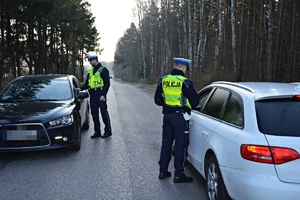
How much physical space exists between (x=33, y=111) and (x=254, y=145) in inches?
170

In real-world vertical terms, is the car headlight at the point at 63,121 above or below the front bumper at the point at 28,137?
above

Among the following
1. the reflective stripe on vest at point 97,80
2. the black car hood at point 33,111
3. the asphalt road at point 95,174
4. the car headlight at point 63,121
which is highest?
the reflective stripe on vest at point 97,80

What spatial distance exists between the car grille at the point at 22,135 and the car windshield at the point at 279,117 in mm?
3863

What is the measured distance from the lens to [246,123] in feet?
11.1

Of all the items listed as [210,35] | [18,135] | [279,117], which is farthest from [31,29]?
[279,117]

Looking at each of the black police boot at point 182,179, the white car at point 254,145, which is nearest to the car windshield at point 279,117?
the white car at point 254,145

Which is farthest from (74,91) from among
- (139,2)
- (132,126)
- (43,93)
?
(139,2)

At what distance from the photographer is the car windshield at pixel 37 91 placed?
7.08m

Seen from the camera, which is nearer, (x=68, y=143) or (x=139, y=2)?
(x=68, y=143)

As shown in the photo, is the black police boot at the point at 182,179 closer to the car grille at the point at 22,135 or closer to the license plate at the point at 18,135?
the car grille at the point at 22,135

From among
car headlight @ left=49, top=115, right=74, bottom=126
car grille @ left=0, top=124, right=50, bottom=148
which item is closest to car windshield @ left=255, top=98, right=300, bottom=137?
car headlight @ left=49, top=115, right=74, bottom=126

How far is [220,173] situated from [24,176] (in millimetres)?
3116

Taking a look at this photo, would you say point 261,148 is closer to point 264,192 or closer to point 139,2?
point 264,192

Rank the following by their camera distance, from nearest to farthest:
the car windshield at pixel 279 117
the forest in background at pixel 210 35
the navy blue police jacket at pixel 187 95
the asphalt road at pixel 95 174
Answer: the car windshield at pixel 279 117, the asphalt road at pixel 95 174, the navy blue police jacket at pixel 187 95, the forest in background at pixel 210 35
